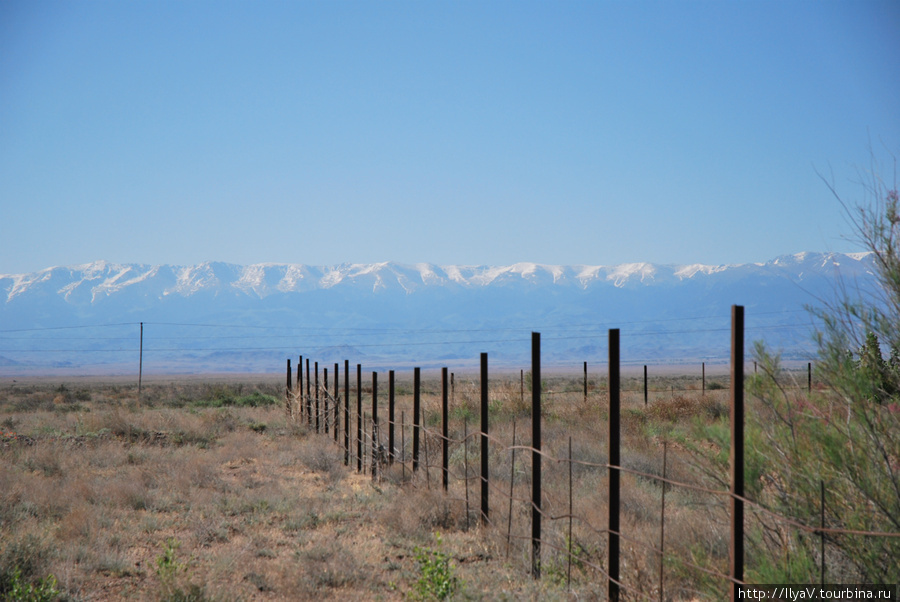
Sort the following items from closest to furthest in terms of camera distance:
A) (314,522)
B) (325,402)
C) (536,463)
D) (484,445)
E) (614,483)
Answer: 1. (614,483)
2. (536,463)
3. (484,445)
4. (314,522)
5. (325,402)

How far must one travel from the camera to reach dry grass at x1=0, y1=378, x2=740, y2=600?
6.42m

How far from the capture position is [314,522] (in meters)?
9.45

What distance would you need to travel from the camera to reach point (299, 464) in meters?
15.0

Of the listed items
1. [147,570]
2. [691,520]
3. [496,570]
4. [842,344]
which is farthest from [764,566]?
[147,570]

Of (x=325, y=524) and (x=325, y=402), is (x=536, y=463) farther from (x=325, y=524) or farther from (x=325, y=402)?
(x=325, y=402)

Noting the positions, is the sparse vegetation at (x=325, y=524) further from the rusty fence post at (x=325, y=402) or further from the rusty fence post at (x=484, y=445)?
the rusty fence post at (x=325, y=402)

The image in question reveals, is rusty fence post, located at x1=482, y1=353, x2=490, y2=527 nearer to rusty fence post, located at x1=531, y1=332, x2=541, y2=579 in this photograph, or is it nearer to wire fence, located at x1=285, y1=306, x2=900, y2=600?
wire fence, located at x1=285, y1=306, x2=900, y2=600

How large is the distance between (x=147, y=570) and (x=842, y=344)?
7394 mm

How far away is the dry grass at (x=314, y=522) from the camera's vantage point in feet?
21.1

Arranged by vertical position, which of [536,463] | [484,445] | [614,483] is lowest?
[484,445]

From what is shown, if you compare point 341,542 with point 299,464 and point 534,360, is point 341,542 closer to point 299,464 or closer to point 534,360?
point 534,360

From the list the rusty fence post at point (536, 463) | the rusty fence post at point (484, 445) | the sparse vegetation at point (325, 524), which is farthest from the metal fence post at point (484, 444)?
the rusty fence post at point (536, 463)

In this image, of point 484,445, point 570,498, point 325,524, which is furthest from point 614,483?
point 325,524

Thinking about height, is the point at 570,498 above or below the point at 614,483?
below
